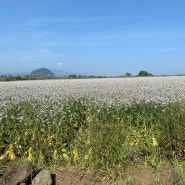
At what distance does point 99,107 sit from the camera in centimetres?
918

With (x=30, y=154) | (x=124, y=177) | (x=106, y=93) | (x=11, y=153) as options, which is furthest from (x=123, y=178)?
(x=106, y=93)

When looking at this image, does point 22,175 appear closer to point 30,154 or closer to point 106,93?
point 30,154

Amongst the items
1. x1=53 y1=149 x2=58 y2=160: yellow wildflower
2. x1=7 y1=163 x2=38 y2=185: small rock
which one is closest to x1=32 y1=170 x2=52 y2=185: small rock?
x1=7 y1=163 x2=38 y2=185: small rock

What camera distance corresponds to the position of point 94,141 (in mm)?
5695

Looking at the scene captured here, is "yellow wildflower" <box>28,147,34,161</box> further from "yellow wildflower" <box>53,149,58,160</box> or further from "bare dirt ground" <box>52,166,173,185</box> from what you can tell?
"bare dirt ground" <box>52,166,173,185</box>

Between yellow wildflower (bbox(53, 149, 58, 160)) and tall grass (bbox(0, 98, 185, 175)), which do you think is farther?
yellow wildflower (bbox(53, 149, 58, 160))

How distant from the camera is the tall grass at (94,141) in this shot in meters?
5.70

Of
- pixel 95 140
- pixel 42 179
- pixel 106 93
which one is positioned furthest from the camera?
pixel 106 93

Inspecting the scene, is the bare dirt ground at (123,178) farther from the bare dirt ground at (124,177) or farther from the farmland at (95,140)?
the farmland at (95,140)

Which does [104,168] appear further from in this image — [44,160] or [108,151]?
[44,160]

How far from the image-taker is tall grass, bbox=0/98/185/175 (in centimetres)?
570

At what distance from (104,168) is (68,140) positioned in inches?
79.1

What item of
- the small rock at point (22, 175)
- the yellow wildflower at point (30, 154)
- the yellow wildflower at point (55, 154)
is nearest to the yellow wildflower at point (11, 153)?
the yellow wildflower at point (30, 154)

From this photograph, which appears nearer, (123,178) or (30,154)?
(123,178)
